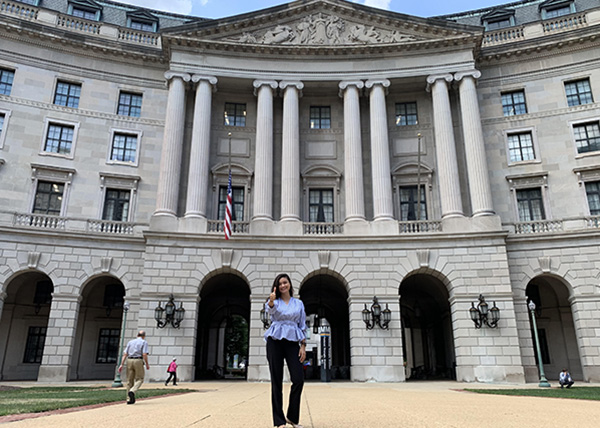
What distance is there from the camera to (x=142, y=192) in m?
29.3

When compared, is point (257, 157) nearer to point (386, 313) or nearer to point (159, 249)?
point (159, 249)

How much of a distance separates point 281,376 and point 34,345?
1090 inches

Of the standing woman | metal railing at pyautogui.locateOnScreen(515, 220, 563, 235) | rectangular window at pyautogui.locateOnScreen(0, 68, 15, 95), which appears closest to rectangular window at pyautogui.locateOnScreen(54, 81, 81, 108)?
rectangular window at pyautogui.locateOnScreen(0, 68, 15, 95)

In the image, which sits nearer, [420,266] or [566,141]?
[420,266]

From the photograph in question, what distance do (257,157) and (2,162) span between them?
15461 mm

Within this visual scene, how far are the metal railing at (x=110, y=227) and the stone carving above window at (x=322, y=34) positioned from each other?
47.2 ft

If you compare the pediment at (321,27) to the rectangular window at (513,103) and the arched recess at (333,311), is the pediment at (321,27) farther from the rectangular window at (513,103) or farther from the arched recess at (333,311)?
the arched recess at (333,311)

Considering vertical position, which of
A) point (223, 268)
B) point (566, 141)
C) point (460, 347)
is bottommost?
point (460, 347)

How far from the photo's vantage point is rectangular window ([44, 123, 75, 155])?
28734 millimetres

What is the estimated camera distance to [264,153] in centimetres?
2861

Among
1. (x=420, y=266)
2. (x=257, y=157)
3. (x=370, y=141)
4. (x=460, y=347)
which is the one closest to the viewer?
(x=460, y=347)

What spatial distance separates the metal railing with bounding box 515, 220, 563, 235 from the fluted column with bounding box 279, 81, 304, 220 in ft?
44.6

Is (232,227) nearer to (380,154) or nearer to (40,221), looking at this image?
(380,154)

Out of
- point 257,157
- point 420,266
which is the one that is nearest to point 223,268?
point 257,157
